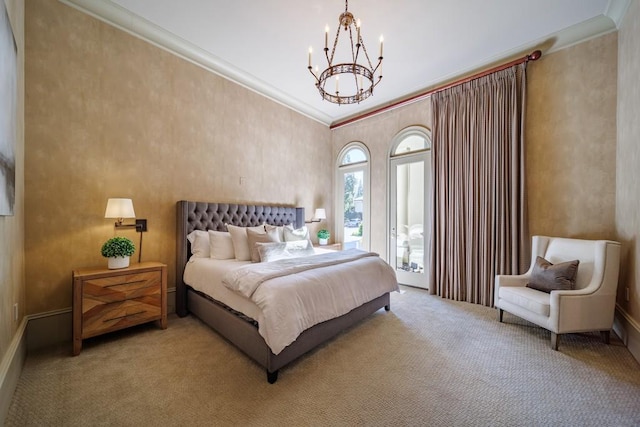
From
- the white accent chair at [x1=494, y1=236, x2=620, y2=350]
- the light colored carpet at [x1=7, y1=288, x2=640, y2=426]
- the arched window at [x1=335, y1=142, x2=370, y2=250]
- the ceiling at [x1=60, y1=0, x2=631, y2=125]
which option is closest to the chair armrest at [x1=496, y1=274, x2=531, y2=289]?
the white accent chair at [x1=494, y1=236, x2=620, y2=350]

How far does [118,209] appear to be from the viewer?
257 centimetres

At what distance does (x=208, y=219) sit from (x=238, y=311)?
68.7 inches

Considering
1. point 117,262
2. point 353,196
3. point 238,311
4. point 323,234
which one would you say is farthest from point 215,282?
point 353,196

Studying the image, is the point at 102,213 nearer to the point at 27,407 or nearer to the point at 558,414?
the point at 27,407

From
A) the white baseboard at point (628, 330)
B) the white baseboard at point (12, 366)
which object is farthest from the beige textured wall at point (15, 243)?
the white baseboard at point (628, 330)

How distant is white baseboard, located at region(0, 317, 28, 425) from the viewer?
5.01 feet

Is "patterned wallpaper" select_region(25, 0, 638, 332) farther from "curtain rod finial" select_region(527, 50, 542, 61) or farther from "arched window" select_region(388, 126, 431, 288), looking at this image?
"arched window" select_region(388, 126, 431, 288)

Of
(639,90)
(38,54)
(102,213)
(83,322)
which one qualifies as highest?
(38,54)

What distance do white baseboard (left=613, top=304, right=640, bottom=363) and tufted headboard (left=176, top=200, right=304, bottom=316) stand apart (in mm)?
4229

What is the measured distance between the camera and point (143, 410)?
5.43 ft

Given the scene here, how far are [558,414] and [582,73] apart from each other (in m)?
3.60

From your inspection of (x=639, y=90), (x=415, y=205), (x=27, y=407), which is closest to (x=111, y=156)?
(x=27, y=407)

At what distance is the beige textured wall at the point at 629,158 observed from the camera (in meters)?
2.31

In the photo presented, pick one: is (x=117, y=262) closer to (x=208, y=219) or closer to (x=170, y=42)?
(x=208, y=219)
